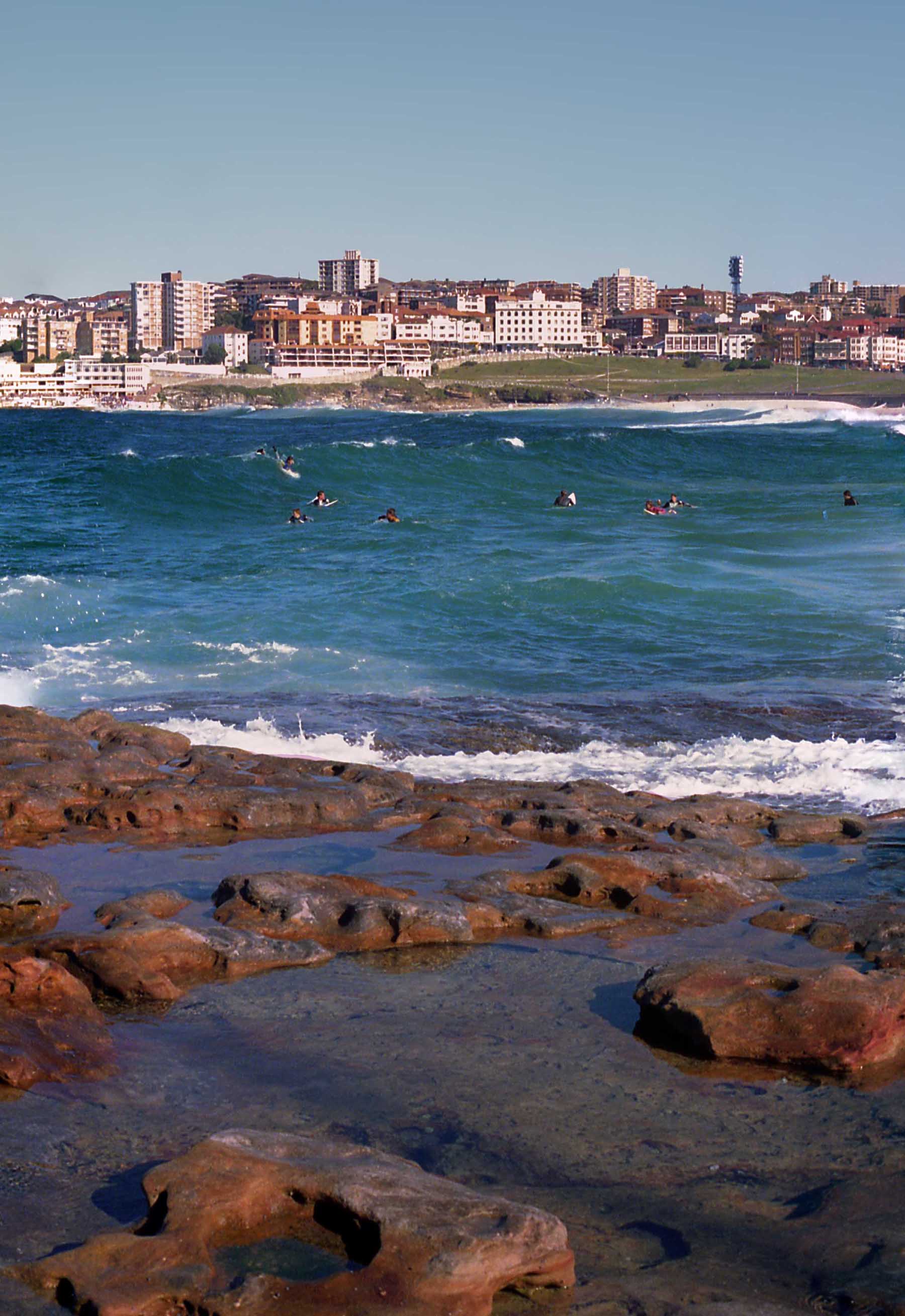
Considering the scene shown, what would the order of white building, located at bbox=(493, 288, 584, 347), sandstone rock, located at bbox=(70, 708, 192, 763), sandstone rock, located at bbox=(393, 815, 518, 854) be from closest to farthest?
sandstone rock, located at bbox=(393, 815, 518, 854)
sandstone rock, located at bbox=(70, 708, 192, 763)
white building, located at bbox=(493, 288, 584, 347)

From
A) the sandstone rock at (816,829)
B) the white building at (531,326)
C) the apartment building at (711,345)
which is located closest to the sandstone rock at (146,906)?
the sandstone rock at (816,829)

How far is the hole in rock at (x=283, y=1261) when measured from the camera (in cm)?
487

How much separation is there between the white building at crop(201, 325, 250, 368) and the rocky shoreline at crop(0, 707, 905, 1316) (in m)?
161

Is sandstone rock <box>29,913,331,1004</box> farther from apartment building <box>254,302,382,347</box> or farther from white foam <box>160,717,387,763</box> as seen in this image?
apartment building <box>254,302,382,347</box>

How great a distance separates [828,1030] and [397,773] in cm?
620

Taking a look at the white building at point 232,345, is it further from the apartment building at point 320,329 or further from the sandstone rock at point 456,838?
the sandstone rock at point 456,838

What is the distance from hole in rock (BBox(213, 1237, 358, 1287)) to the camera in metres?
4.87

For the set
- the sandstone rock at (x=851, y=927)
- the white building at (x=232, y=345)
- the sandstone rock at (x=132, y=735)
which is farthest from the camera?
the white building at (x=232, y=345)

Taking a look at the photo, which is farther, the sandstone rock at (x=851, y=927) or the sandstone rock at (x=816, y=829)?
the sandstone rock at (x=816, y=829)

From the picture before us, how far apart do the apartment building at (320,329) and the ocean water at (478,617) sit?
123 metres

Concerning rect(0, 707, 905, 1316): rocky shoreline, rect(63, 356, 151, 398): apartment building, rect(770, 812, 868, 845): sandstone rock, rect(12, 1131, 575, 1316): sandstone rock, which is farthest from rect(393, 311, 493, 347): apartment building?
rect(12, 1131, 575, 1316): sandstone rock

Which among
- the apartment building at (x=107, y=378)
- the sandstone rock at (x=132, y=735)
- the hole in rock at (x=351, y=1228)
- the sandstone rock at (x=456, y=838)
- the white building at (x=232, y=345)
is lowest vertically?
the sandstone rock at (x=456, y=838)

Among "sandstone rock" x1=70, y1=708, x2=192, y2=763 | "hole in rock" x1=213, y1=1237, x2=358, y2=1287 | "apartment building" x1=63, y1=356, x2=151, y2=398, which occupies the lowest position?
"sandstone rock" x1=70, y1=708, x2=192, y2=763

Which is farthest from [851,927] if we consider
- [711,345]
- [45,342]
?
[45,342]
